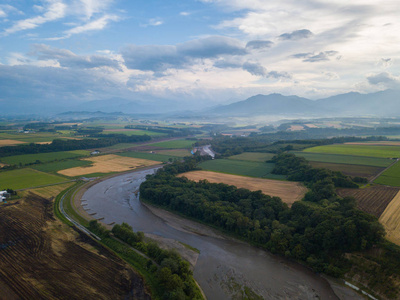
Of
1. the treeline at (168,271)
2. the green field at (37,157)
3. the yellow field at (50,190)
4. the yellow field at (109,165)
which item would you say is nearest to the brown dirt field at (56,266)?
the treeline at (168,271)

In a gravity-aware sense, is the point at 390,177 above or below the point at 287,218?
above

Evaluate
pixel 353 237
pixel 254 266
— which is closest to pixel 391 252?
pixel 353 237

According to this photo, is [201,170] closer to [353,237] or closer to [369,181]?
[369,181]

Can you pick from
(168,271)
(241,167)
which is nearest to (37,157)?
(241,167)

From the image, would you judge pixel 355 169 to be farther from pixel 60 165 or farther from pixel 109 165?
pixel 60 165

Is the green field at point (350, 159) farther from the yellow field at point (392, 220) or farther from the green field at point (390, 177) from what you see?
the yellow field at point (392, 220)

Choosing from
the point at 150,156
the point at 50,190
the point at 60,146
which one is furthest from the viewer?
the point at 60,146

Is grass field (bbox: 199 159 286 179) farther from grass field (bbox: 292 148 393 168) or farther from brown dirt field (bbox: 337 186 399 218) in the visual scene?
brown dirt field (bbox: 337 186 399 218)
